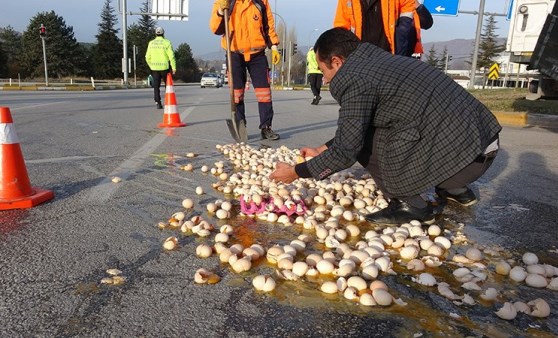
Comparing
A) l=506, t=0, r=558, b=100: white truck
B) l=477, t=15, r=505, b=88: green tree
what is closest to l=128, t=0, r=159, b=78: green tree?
l=477, t=15, r=505, b=88: green tree

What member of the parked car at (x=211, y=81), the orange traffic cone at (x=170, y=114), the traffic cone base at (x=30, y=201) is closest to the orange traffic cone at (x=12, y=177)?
the traffic cone base at (x=30, y=201)

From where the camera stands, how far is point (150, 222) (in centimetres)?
255

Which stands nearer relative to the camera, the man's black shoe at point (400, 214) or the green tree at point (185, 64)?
the man's black shoe at point (400, 214)

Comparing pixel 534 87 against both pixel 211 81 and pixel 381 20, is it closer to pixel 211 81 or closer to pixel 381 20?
pixel 381 20

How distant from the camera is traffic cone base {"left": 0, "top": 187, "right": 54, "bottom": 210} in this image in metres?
2.64

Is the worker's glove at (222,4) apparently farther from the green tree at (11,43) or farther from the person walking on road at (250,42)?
the green tree at (11,43)

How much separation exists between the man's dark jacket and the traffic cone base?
173 centimetres

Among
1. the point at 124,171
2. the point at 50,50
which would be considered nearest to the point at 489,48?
the point at 50,50

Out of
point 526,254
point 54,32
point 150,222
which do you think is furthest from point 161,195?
point 54,32

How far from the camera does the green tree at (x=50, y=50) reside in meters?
48.2

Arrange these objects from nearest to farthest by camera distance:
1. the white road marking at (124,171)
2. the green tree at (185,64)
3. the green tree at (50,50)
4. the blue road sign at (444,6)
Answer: the white road marking at (124,171) < the blue road sign at (444,6) < the green tree at (50,50) < the green tree at (185,64)

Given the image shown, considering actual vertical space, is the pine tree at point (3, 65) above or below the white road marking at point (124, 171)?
above

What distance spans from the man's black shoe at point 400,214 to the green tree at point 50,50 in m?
53.6

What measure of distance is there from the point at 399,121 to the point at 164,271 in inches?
55.6
